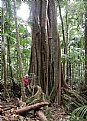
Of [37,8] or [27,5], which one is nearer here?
[37,8]

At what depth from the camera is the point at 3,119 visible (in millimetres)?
4672

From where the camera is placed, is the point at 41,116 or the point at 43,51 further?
the point at 43,51

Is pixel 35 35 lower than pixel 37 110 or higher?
higher

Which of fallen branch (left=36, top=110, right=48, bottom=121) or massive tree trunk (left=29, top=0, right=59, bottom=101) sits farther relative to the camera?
massive tree trunk (left=29, top=0, right=59, bottom=101)

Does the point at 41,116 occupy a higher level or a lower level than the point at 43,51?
lower

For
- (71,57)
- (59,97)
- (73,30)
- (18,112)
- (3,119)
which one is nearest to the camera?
(3,119)

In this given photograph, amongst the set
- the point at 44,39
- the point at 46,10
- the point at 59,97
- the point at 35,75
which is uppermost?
the point at 46,10

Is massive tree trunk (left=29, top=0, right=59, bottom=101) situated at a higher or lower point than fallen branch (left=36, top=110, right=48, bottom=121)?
higher

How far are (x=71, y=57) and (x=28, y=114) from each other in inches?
266

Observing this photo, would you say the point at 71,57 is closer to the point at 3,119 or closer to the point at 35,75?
the point at 35,75

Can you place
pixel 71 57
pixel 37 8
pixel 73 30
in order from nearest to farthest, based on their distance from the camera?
pixel 37 8, pixel 71 57, pixel 73 30

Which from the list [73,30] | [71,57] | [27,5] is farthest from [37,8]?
[73,30]

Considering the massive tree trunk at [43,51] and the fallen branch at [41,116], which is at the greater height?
the massive tree trunk at [43,51]

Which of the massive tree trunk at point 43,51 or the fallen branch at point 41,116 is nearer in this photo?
the fallen branch at point 41,116
